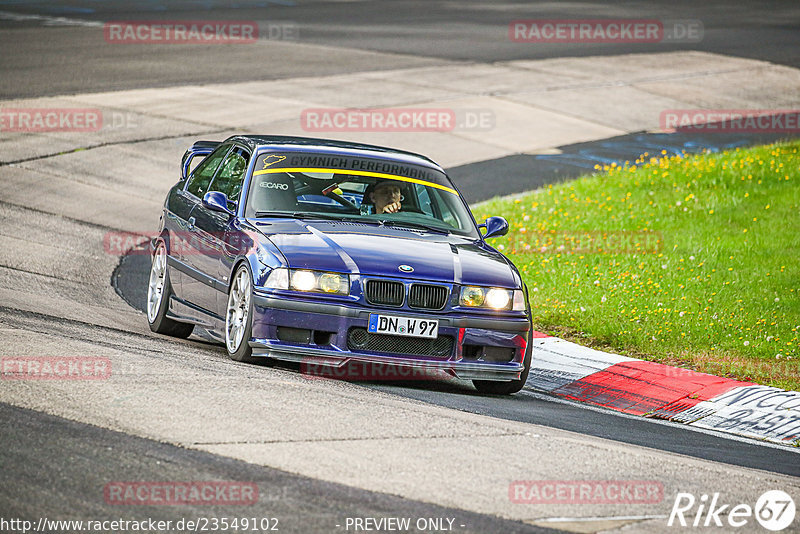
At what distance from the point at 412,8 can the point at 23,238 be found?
94.9 ft

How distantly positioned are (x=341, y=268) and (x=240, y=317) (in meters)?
0.85

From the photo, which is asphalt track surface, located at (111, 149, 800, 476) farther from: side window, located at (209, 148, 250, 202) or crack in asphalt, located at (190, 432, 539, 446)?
side window, located at (209, 148, 250, 202)

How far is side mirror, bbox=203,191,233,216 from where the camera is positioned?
9203 millimetres

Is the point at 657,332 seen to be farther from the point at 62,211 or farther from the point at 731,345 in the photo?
the point at 62,211

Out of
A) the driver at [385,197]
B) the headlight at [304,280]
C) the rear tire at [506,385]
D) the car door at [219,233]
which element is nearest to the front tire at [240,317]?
the car door at [219,233]

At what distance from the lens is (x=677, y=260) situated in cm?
1351

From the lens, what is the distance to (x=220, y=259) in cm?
901

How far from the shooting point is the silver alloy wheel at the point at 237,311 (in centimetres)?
836

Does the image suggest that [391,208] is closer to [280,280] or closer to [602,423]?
[280,280]
